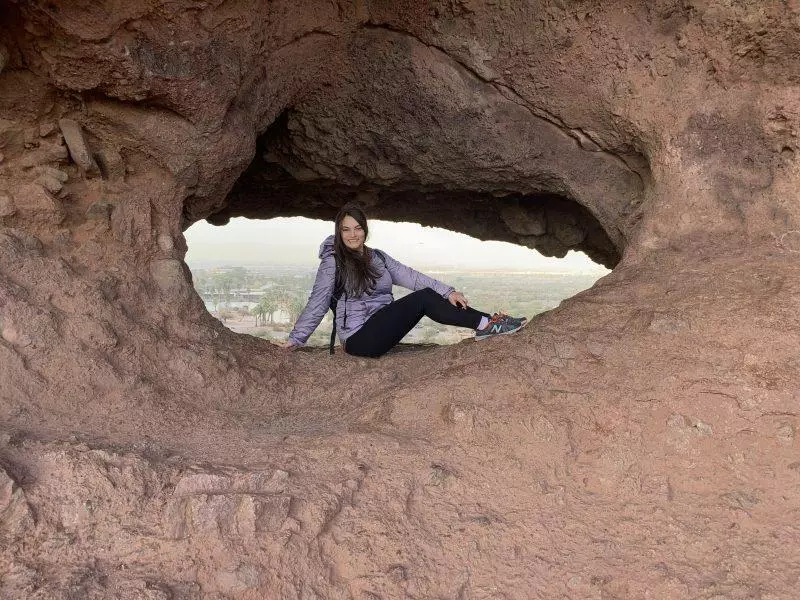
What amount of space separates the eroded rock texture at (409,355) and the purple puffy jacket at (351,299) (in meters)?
0.38

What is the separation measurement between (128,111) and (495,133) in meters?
1.99

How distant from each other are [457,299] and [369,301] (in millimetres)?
500

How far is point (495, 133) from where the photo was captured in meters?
3.49

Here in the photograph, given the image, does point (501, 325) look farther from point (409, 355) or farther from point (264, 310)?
point (264, 310)

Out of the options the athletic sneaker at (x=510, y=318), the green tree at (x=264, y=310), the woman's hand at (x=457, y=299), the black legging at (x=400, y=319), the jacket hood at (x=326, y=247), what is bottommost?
the green tree at (x=264, y=310)

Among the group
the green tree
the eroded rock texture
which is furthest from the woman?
the green tree

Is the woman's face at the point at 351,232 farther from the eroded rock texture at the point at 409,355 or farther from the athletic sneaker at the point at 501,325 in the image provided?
the athletic sneaker at the point at 501,325

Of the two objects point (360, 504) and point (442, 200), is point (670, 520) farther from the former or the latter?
point (442, 200)

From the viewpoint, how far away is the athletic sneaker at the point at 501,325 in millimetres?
3100

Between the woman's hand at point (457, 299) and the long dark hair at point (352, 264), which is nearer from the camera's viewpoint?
the long dark hair at point (352, 264)

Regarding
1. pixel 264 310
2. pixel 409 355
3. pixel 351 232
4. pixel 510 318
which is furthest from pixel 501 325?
pixel 264 310

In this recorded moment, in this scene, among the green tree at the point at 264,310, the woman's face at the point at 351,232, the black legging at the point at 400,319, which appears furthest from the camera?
the green tree at the point at 264,310

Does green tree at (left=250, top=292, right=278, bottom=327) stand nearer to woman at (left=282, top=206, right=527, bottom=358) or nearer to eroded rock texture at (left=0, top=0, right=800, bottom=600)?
woman at (left=282, top=206, right=527, bottom=358)

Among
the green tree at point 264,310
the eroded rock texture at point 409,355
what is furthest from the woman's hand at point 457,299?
the green tree at point 264,310
